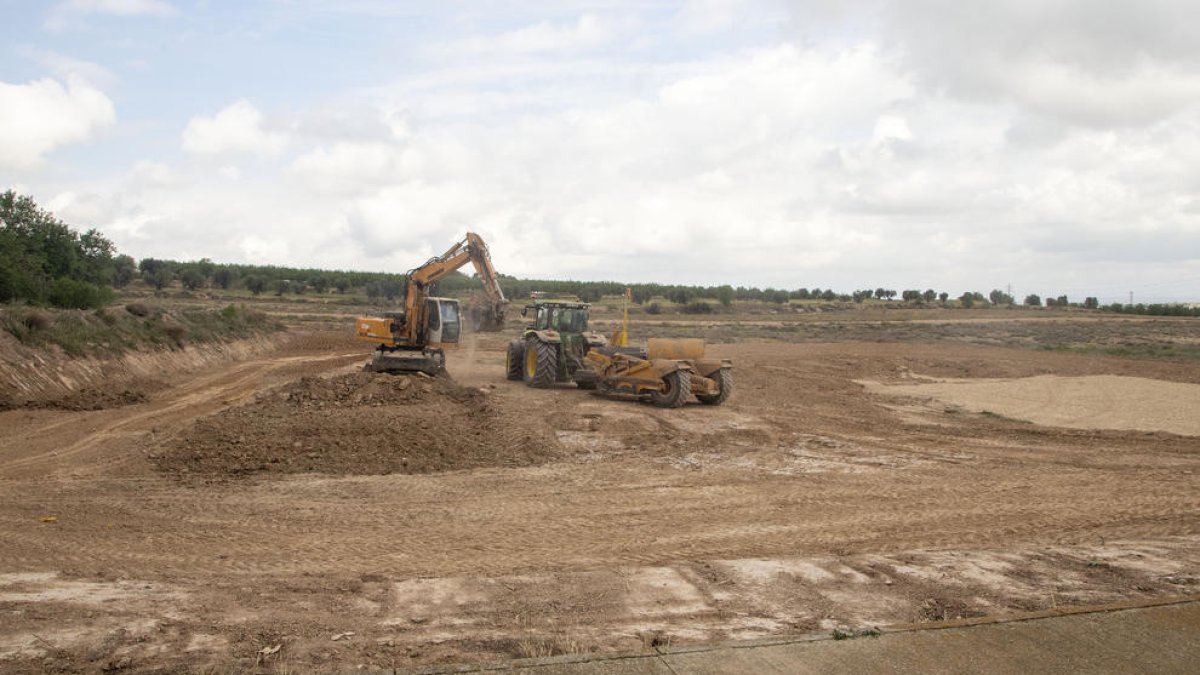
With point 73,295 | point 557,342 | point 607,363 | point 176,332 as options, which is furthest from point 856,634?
point 73,295

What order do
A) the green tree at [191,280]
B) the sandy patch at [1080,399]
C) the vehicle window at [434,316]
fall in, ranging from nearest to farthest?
the sandy patch at [1080,399] → the vehicle window at [434,316] → the green tree at [191,280]

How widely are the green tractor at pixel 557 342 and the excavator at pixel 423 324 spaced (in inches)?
76.2

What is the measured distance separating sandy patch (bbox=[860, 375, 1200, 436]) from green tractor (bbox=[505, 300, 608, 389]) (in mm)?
8990

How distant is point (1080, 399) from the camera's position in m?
22.6

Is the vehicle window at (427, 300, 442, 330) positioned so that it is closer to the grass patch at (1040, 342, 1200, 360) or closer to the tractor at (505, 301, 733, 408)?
the tractor at (505, 301, 733, 408)

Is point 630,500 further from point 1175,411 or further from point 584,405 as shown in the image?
point 1175,411

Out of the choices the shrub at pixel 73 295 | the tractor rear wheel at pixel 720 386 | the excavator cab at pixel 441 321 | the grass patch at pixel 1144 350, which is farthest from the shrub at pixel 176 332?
the grass patch at pixel 1144 350

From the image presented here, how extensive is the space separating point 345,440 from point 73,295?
21363 millimetres

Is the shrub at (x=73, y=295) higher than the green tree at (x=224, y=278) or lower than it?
lower

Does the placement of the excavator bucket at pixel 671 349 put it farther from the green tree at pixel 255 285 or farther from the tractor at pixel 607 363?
the green tree at pixel 255 285

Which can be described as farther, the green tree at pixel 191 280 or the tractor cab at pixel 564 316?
the green tree at pixel 191 280

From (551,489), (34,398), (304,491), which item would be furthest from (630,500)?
(34,398)

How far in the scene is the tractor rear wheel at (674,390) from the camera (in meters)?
18.5

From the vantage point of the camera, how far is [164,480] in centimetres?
1089
